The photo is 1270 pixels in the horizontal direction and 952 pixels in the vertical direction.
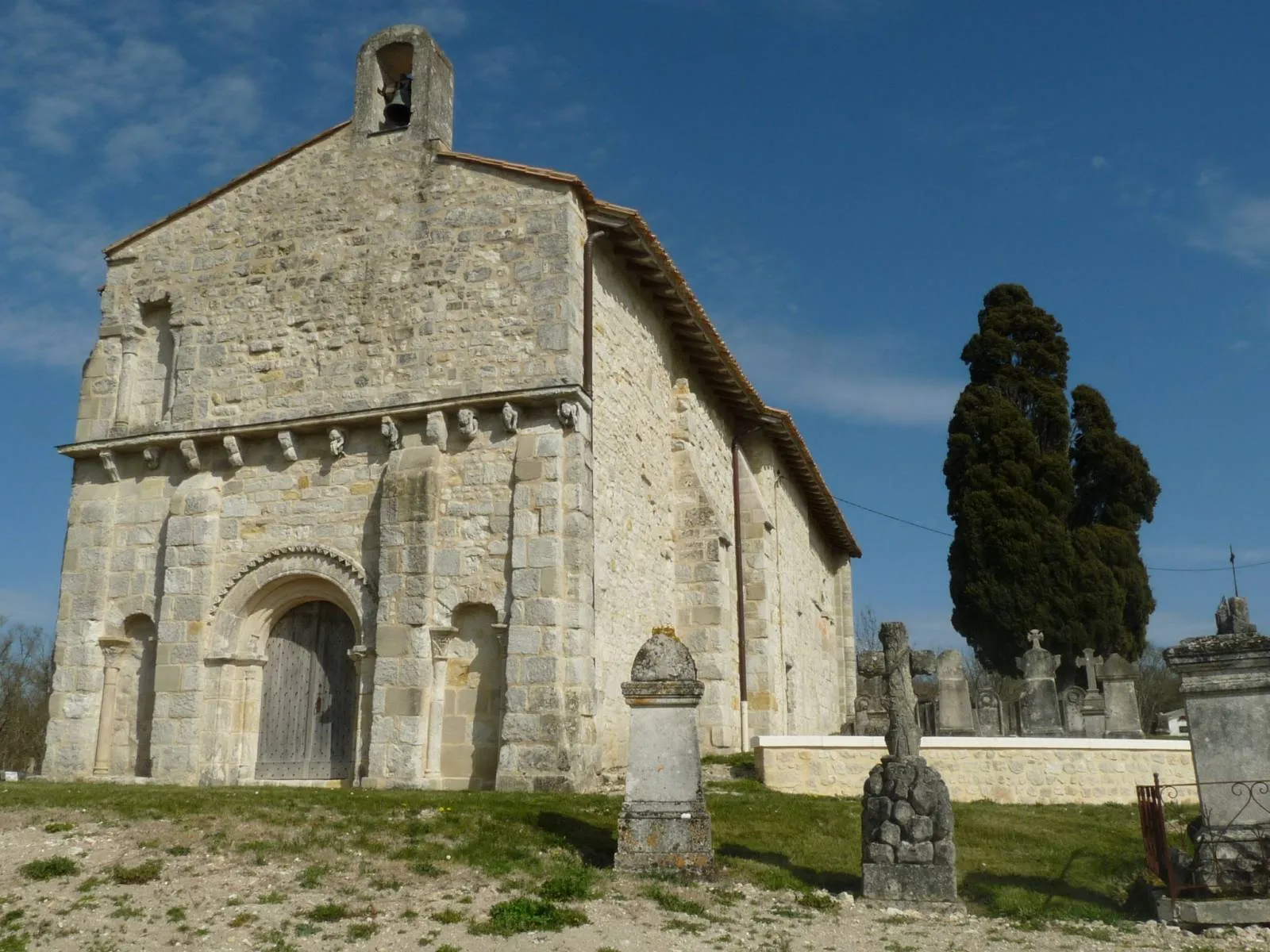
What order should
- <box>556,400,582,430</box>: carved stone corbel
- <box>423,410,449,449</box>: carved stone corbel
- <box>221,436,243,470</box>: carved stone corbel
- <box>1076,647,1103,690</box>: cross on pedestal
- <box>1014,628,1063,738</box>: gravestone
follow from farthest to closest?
<box>1076,647,1103,690</box>: cross on pedestal, <box>1014,628,1063,738</box>: gravestone, <box>221,436,243,470</box>: carved stone corbel, <box>423,410,449,449</box>: carved stone corbel, <box>556,400,582,430</box>: carved stone corbel

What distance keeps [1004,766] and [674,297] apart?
26.0 feet

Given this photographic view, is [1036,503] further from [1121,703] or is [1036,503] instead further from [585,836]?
[585,836]

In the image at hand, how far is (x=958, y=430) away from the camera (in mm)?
27141

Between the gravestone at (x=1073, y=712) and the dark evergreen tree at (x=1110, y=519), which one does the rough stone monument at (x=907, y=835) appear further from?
the dark evergreen tree at (x=1110, y=519)

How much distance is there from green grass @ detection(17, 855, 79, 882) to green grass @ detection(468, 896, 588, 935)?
3260 mm

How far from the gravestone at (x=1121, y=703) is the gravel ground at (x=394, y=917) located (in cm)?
1174

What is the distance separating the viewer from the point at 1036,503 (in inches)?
1002

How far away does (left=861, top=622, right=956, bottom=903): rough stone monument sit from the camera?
7688 millimetres

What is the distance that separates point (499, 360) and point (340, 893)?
713 centimetres

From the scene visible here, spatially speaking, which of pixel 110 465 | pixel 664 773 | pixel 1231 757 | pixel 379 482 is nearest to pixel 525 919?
pixel 664 773

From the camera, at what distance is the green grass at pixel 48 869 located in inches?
304

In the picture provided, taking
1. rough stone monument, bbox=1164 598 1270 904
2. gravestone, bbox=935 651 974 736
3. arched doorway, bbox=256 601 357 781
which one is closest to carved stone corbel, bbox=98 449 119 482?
arched doorway, bbox=256 601 357 781

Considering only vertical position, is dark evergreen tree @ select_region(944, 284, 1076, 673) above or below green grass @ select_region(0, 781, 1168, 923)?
above

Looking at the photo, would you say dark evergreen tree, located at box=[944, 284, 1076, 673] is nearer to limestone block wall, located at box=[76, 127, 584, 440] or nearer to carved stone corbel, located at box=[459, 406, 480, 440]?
limestone block wall, located at box=[76, 127, 584, 440]
